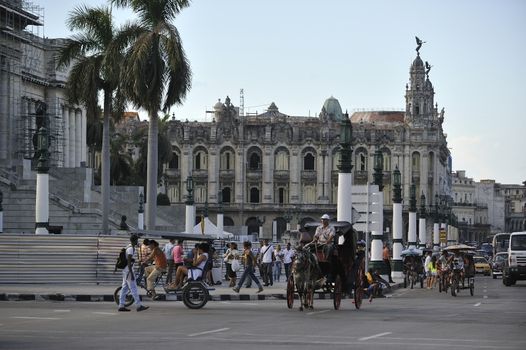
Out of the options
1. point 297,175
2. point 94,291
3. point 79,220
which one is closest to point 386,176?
point 297,175

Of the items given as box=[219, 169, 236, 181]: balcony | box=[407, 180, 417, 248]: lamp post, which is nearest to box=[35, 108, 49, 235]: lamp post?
box=[407, 180, 417, 248]: lamp post

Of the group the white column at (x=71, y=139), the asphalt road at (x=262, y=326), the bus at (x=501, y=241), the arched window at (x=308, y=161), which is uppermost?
the arched window at (x=308, y=161)

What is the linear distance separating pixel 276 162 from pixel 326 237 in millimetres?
119736

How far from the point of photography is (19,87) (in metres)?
79.2

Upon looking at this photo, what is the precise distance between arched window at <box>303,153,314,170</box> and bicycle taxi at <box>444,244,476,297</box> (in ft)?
346

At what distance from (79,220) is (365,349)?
44.4 meters

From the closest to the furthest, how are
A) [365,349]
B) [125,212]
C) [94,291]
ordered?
[365,349], [94,291], [125,212]

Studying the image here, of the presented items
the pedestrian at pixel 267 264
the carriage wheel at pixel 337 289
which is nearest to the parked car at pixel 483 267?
the pedestrian at pixel 267 264

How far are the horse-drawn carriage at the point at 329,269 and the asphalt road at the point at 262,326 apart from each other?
512mm

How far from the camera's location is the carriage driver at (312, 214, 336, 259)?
92.8ft

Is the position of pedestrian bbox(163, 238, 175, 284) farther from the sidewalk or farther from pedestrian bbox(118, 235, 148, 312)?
pedestrian bbox(118, 235, 148, 312)

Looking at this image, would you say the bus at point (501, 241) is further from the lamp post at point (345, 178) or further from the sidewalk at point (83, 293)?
the lamp post at point (345, 178)

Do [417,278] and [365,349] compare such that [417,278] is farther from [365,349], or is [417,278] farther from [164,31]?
[365,349]

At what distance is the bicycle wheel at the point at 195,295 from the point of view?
29.2 metres
